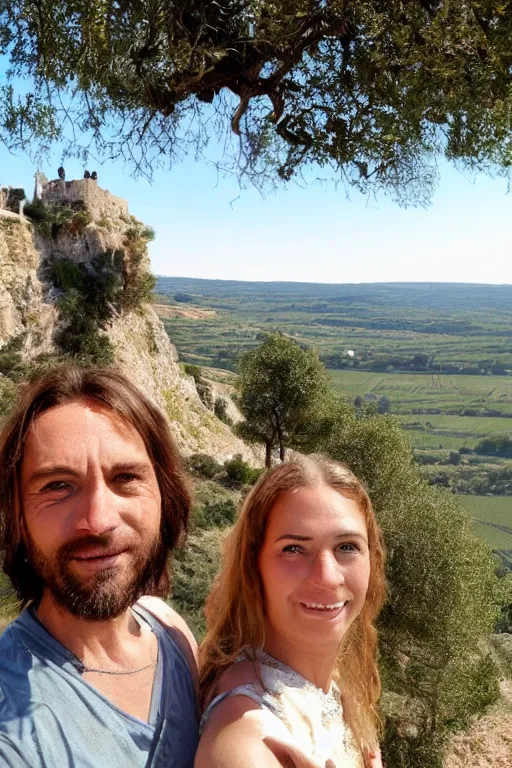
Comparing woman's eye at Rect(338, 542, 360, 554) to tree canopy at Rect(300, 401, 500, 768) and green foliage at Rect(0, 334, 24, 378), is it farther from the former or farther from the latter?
green foliage at Rect(0, 334, 24, 378)

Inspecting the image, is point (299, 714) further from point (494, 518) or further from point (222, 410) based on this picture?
point (494, 518)

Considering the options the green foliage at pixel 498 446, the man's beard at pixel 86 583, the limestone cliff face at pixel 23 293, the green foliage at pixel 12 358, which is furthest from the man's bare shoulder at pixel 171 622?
the green foliage at pixel 498 446

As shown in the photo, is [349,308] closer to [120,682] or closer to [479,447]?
[479,447]

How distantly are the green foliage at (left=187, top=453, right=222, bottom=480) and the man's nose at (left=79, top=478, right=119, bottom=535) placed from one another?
23402 millimetres

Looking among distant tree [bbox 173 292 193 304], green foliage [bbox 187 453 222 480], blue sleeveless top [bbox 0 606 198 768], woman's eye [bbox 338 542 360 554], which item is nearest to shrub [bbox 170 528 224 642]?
green foliage [bbox 187 453 222 480]

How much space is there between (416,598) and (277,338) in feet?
45.1

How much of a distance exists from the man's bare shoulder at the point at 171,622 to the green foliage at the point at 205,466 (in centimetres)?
2286

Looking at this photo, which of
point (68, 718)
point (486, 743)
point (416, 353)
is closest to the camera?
point (68, 718)

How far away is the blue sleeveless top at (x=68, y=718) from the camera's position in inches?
63.5

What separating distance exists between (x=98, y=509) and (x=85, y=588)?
0.78ft

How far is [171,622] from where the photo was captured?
2418 millimetres

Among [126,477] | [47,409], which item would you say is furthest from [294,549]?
[47,409]

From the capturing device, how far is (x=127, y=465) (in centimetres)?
207

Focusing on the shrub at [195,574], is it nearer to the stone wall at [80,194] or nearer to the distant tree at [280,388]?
the distant tree at [280,388]
